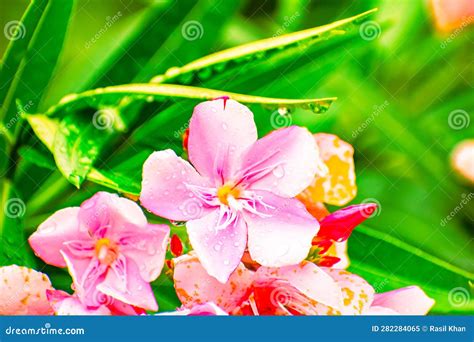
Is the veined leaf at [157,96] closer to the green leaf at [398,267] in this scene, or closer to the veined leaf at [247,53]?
the veined leaf at [247,53]

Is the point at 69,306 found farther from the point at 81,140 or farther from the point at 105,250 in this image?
the point at 81,140

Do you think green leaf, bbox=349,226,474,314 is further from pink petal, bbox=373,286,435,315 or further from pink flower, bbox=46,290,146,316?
pink flower, bbox=46,290,146,316

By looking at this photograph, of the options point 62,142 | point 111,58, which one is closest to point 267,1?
point 111,58

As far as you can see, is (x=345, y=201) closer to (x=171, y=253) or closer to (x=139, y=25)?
(x=171, y=253)

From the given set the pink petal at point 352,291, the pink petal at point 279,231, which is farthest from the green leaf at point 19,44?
the pink petal at point 352,291

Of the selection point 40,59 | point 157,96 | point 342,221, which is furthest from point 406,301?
point 40,59

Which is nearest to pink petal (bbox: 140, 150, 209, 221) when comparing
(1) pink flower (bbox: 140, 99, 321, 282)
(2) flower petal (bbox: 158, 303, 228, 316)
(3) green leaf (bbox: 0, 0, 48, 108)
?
(1) pink flower (bbox: 140, 99, 321, 282)

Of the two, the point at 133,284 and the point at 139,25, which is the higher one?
the point at 139,25
